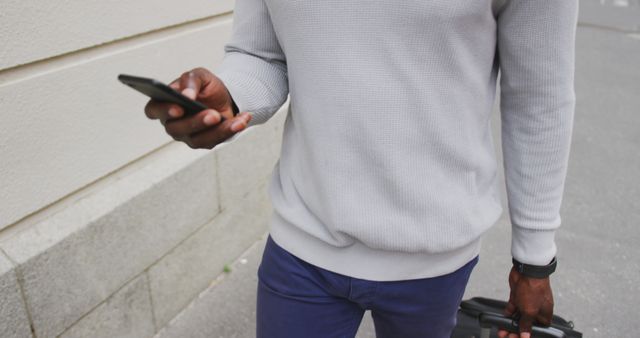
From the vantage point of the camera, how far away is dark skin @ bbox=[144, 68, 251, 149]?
1156 millimetres

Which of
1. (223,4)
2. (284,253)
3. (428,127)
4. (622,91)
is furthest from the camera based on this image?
(622,91)

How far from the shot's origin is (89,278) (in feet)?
7.50

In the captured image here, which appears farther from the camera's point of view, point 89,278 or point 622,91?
point 622,91

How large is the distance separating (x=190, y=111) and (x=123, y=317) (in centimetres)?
166

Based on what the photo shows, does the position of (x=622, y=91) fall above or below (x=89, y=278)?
below

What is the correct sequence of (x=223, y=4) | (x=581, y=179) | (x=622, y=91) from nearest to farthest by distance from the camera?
1. (x=223, y=4)
2. (x=581, y=179)
3. (x=622, y=91)

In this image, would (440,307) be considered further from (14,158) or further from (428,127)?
(14,158)

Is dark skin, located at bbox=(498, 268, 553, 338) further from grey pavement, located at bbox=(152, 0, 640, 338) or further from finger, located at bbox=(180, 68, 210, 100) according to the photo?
grey pavement, located at bbox=(152, 0, 640, 338)

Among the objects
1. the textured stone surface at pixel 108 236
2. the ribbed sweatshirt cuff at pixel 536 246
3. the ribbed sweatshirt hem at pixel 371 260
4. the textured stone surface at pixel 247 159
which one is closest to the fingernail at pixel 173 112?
the ribbed sweatshirt hem at pixel 371 260

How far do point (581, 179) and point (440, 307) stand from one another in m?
3.50

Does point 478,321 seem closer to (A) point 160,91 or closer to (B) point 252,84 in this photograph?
(B) point 252,84

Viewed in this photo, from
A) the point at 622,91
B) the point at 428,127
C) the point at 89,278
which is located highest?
the point at 428,127

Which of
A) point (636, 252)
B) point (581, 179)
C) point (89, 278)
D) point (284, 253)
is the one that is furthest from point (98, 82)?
point (581, 179)

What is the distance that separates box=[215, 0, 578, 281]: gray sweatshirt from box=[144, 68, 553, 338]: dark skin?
0.09 metres
